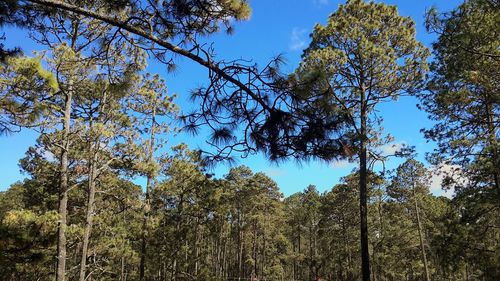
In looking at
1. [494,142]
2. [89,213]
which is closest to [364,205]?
[494,142]

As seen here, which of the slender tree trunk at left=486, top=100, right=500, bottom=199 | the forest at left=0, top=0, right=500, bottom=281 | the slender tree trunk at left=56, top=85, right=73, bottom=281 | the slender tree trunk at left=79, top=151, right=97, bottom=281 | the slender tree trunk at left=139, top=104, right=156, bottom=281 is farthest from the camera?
the slender tree trunk at left=139, top=104, right=156, bottom=281

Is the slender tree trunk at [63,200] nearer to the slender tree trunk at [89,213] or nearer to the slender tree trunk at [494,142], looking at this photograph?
the slender tree trunk at [89,213]

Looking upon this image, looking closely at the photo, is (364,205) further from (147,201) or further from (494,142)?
(147,201)

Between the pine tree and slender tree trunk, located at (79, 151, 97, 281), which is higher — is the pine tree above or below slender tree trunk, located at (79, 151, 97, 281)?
above

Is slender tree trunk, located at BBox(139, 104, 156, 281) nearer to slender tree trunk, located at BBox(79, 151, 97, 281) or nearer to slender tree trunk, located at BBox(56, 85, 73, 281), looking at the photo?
slender tree trunk, located at BBox(79, 151, 97, 281)

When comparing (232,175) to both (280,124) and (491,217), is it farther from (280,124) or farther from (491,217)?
(280,124)

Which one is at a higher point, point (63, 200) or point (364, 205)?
point (63, 200)

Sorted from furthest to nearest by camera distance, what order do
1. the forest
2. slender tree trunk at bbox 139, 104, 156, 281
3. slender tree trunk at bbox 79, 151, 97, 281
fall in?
slender tree trunk at bbox 139, 104, 156, 281 → slender tree trunk at bbox 79, 151, 97, 281 → the forest

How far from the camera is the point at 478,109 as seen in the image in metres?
10.4

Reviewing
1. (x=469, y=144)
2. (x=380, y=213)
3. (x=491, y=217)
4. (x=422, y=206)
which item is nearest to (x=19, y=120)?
(x=469, y=144)

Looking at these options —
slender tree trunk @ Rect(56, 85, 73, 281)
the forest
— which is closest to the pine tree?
the forest

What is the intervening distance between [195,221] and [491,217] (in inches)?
533

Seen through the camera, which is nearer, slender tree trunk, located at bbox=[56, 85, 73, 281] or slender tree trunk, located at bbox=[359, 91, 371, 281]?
slender tree trunk, located at bbox=[56, 85, 73, 281]

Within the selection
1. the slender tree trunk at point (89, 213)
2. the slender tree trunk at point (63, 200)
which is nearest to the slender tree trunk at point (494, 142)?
the slender tree trunk at point (63, 200)
